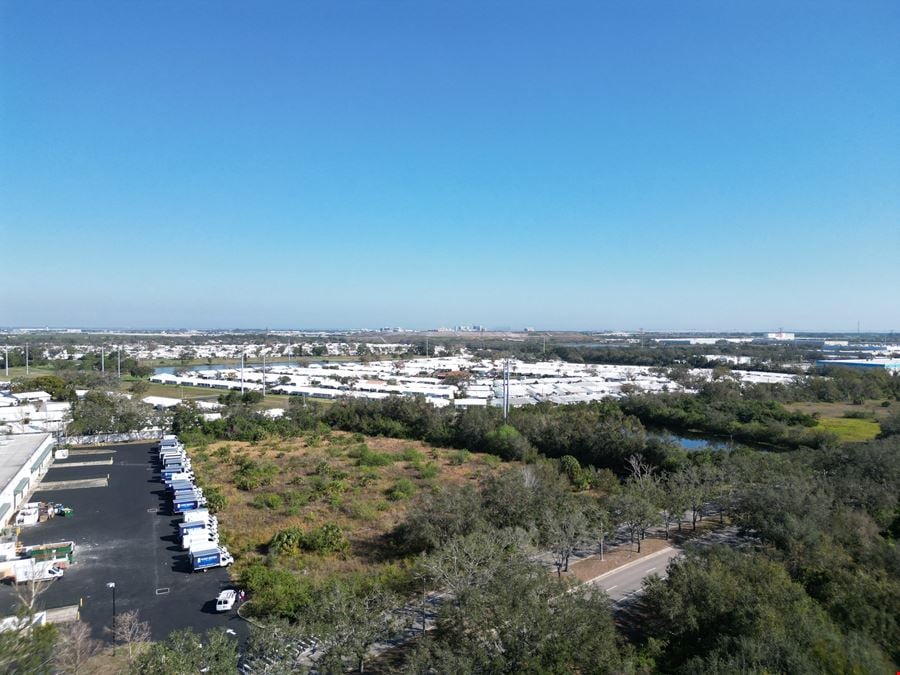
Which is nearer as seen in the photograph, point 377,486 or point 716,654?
point 716,654

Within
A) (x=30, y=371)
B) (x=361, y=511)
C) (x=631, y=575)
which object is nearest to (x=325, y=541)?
(x=361, y=511)

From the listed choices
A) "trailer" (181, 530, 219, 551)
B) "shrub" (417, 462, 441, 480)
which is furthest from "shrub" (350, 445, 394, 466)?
"trailer" (181, 530, 219, 551)

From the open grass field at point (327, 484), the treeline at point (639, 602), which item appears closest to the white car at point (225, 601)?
the treeline at point (639, 602)

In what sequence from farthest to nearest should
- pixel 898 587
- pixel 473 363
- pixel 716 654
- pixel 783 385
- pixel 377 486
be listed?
pixel 473 363 → pixel 783 385 → pixel 377 486 → pixel 898 587 → pixel 716 654

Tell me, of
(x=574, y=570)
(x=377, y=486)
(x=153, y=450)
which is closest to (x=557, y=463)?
(x=377, y=486)

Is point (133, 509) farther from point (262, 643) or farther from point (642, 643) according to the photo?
point (642, 643)

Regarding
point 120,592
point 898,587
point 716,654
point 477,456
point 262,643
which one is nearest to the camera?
point 716,654

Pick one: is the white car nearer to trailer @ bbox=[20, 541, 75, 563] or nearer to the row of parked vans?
the row of parked vans

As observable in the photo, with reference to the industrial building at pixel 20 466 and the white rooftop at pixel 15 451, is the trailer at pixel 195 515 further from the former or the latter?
the white rooftop at pixel 15 451
